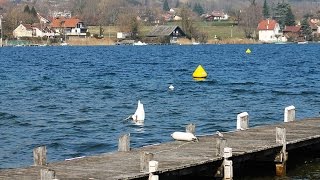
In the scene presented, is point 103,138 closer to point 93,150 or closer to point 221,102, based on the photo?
point 93,150

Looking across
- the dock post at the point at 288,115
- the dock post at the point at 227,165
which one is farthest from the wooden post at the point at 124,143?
the dock post at the point at 288,115

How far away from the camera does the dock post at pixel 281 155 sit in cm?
2606

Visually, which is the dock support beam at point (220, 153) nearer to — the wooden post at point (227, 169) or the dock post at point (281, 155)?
the wooden post at point (227, 169)

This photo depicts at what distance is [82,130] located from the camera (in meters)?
39.4

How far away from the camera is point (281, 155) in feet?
85.9

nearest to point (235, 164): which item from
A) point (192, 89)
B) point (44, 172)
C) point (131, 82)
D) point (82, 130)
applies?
point (44, 172)

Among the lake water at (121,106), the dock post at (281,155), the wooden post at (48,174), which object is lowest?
the lake water at (121,106)

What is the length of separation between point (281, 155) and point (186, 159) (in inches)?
158

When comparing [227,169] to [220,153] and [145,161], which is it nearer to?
[220,153]

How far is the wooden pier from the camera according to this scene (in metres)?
21.5

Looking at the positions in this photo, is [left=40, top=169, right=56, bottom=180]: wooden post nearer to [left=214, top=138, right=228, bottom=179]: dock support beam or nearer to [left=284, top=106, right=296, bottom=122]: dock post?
[left=214, top=138, right=228, bottom=179]: dock support beam

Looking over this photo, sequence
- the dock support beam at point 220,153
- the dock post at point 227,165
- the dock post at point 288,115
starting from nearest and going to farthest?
1. the dock post at point 227,165
2. the dock support beam at point 220,153
3. the dock post at point 288,115

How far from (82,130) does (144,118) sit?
5.15m

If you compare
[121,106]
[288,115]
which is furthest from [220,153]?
[121,106]
